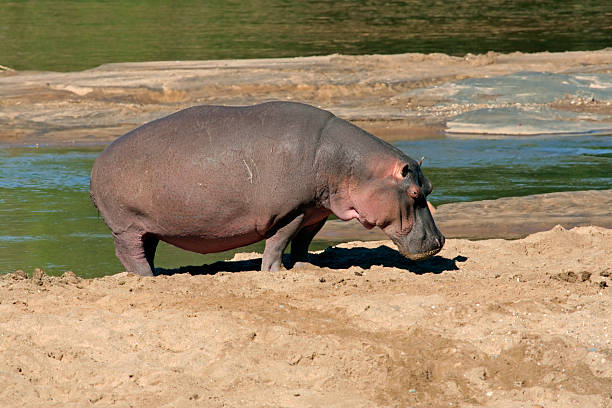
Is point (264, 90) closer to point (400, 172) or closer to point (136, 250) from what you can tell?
point (136, 250)

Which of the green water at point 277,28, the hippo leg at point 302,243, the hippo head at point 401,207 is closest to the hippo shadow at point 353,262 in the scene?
the hippo leg at point 302,243

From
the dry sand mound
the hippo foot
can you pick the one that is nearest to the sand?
the dry sand mound

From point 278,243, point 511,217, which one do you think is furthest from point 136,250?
point 511,217

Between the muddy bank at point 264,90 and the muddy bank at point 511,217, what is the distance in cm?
554

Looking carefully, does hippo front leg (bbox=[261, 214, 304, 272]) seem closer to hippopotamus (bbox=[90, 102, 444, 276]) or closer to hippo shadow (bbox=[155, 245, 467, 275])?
hippopotamus (bbox=[90, 102, 444, 276])

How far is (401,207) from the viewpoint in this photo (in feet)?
26.1

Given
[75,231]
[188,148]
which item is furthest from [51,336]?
[75,231]

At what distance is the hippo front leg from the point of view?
26.2 ft

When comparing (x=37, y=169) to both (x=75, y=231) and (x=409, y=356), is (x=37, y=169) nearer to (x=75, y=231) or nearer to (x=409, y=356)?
(x=75, y=231)

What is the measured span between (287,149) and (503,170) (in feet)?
23.0

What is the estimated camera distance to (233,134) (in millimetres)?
7930

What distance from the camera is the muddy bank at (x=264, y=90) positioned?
60.2ft

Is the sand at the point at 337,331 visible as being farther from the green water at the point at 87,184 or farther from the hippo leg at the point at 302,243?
the green water at the point at 87,184

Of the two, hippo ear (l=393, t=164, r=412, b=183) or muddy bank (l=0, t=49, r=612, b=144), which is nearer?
hippo ear (l=393, t=164, r=412, b=183)
